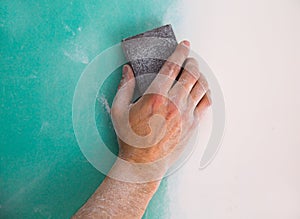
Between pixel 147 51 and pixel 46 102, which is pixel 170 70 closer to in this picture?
pixel 147 51

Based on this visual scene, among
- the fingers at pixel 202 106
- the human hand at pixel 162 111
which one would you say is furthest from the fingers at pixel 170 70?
the fingers at pixel 202 106

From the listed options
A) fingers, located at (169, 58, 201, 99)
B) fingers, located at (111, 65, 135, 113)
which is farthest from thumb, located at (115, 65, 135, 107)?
fingers, located at (169, 58, 201, 99)

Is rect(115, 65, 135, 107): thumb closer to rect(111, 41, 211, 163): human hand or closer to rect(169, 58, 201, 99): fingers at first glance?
rect(111, 41, 211, 163): human hand

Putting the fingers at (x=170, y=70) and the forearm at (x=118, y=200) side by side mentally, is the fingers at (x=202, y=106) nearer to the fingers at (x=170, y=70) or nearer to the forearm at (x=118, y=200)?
the fingers at (x=170, y=70)

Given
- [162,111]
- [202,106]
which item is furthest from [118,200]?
[202,106]

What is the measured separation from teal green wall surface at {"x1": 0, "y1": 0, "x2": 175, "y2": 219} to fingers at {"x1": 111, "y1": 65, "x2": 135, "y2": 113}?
3 centimetres

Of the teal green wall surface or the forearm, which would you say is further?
the teal green wall surface

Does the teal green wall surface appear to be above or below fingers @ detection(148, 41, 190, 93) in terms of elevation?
A: below

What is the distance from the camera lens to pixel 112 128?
1.14m

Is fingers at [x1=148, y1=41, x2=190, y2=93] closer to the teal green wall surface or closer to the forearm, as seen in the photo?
the teal green wall surface

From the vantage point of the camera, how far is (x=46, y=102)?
43.8 inches

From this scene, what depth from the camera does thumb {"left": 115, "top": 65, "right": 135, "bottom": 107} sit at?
1.12 m

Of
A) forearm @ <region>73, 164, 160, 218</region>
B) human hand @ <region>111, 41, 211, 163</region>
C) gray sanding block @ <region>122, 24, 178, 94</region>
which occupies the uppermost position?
gray sanding block @ <region>122, 24, 178, 94</region>

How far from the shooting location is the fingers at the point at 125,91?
1118 millimetres
